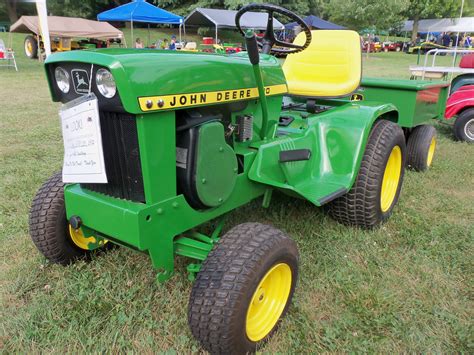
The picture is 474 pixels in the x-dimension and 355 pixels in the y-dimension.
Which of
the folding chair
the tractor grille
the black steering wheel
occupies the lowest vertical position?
the folding chair

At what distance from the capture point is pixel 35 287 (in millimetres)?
2340

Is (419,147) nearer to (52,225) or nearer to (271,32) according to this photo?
(271,32)

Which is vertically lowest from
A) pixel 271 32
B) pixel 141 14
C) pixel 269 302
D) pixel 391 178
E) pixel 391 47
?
pixel 391 47

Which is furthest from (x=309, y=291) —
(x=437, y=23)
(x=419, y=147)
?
(x=437, y=23)

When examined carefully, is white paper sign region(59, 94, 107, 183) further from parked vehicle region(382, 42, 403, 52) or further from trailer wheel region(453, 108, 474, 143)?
parked vehicle region(382, 42, 403, 52)

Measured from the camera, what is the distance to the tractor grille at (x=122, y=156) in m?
1.75

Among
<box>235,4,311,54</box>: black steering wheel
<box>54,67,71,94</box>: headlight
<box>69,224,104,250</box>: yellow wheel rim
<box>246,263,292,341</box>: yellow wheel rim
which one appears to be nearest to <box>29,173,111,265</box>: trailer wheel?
<box>69,224,104,250</box>: yellow wheel rim

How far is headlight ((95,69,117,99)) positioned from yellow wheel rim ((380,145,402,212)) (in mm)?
2320

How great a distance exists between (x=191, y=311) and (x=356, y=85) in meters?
2.33

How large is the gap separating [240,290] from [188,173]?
568 millimetres

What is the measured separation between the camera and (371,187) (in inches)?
110

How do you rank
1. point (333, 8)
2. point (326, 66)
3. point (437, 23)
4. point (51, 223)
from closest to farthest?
point (51, 223) < point (326, 66) < point (333, 8) < point (437, 23)

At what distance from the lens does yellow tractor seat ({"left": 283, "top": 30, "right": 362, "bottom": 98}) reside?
3.24m

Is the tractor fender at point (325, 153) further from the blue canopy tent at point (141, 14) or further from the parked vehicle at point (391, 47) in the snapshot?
the parked vehicle at point (391, 47)
